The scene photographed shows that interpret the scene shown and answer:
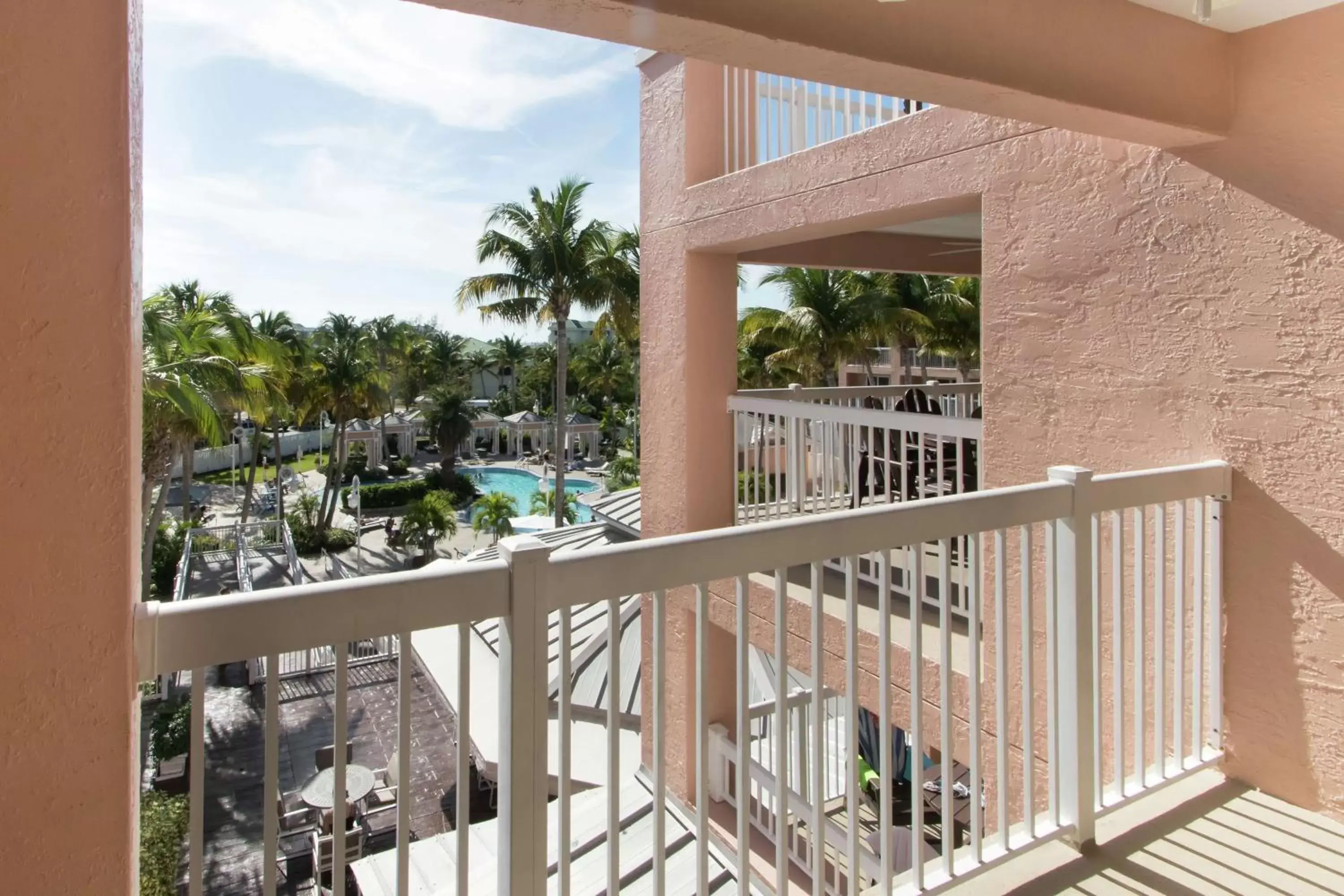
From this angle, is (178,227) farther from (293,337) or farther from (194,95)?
(194,95)

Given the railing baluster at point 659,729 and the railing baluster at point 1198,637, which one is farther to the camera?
the railing baluster at point 1198,637

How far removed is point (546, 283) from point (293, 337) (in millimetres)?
13704

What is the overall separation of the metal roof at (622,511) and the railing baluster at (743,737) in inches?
318

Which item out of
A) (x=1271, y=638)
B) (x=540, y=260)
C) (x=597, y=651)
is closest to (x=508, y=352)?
(x=540, y=260)

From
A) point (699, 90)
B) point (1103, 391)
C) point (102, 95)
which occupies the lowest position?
point (1103, 391)

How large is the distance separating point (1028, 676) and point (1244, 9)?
7.87 feet

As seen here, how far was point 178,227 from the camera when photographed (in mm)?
39844

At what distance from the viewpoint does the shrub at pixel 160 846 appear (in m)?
8.47

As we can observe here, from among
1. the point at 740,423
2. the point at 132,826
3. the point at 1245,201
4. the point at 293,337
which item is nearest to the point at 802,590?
the point at 740,423

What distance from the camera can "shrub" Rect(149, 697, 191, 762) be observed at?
41.8 ft

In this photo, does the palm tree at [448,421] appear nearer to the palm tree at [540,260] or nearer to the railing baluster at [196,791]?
the palm tree at [540,260]

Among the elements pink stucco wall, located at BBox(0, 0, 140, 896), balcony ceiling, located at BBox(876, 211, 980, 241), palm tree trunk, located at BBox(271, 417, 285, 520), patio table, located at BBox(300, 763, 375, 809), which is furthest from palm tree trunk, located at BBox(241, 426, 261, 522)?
pink stucco wall, located at BBox(0, 0, 140, 896)

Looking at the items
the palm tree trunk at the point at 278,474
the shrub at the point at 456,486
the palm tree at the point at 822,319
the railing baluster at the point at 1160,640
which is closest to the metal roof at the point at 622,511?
the railing baluster at the point at 1160,640

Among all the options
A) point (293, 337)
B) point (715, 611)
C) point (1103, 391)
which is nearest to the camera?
point (1103, 391)
